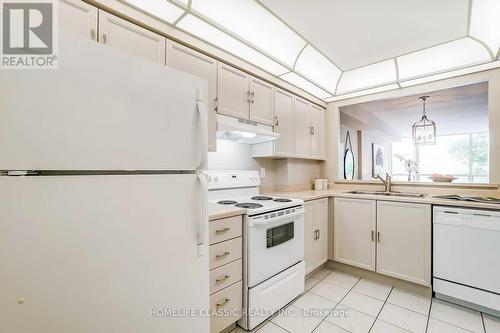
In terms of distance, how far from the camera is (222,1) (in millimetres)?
1674

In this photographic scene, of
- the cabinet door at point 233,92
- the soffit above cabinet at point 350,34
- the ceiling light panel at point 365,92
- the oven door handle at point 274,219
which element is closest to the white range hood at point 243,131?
the cabinet door at point 233,92

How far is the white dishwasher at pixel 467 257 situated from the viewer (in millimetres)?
1859

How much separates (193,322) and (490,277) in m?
2.38

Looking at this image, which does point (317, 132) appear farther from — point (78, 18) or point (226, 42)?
point (78, 18)

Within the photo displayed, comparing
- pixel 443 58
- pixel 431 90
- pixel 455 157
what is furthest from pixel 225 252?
pixel 455 157

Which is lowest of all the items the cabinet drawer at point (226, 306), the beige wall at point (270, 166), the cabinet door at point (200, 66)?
the cabinet drawer at point (226, 306)

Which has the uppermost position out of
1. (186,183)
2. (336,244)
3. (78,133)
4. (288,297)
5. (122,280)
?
(78,133)

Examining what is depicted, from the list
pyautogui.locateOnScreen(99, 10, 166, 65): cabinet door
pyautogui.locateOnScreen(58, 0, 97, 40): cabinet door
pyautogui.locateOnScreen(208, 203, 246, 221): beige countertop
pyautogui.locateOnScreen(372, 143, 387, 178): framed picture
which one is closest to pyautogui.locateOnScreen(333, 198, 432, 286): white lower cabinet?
pyautogui.locateOnScreen(208, 203, 246, 221): beige countertop

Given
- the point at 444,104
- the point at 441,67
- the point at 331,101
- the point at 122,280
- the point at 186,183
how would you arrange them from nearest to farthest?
the point at 122,280 → the point at 186,183 → the point at 441,67 → the point at 331,101 → the point at 444,104

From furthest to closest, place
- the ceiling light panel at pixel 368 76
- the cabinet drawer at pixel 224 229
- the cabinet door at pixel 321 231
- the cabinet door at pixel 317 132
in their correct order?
the cabinet door at pixel 317 132
the ceiling light panel at pixel 368 76
the cabinet door at pixel 321 231
the cabinet drawer at pixel 224 229

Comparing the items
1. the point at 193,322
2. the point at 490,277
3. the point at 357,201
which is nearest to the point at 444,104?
the point at 357,201

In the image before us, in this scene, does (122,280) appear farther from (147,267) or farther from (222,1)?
(222,1)

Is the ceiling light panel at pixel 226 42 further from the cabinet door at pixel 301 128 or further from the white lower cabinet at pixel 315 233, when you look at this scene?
the white lower cabinet at pixel 315 233

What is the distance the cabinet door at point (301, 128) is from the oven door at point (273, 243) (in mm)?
1047
